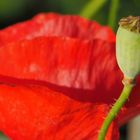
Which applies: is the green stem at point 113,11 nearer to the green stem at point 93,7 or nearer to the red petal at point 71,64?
the green stem at point 93,7

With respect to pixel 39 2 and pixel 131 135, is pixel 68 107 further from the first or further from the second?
pixel 39 2

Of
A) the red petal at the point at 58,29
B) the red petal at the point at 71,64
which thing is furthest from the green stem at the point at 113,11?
the red petal at the point at 71,64

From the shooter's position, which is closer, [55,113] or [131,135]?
[55,113]

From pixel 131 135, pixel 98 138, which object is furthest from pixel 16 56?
pixel 131 135

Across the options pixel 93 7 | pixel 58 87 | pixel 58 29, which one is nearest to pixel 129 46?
pixel 58 87

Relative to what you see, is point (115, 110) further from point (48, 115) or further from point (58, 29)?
point (58, 29)

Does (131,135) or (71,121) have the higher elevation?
(71,121)
